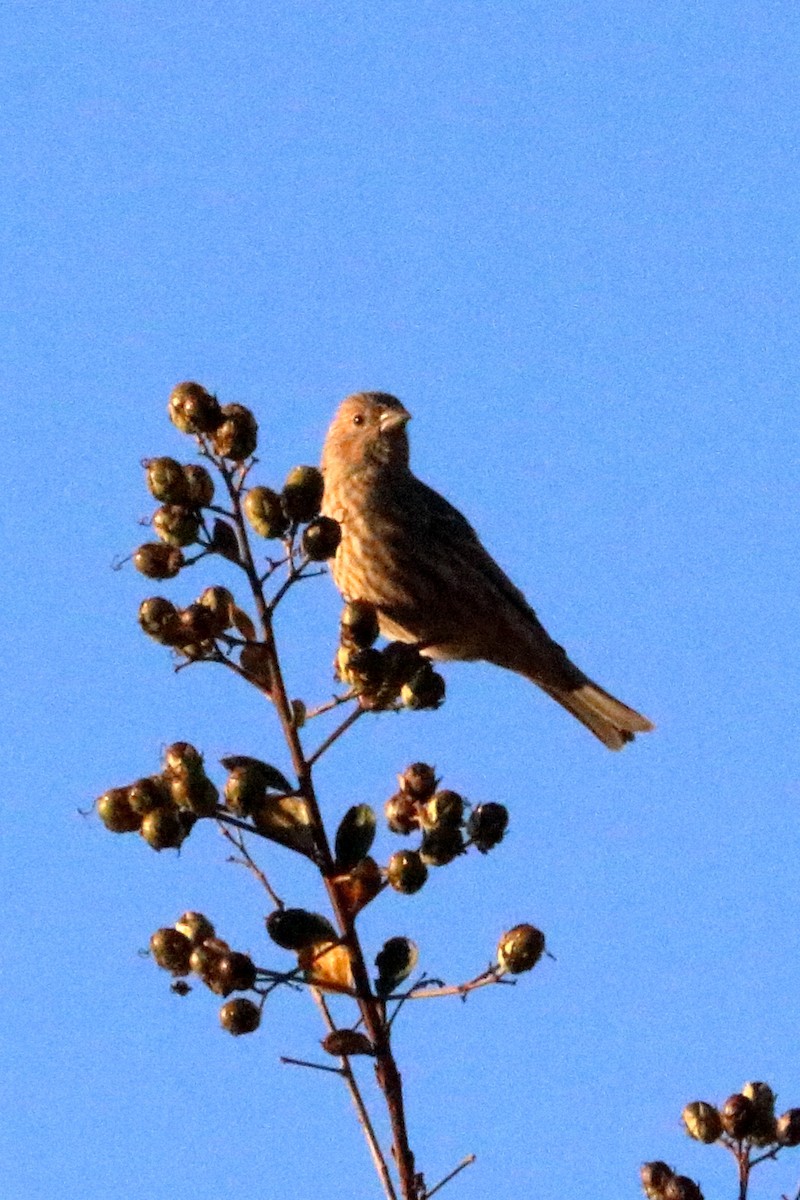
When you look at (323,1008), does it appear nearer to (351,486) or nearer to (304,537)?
(304,537)

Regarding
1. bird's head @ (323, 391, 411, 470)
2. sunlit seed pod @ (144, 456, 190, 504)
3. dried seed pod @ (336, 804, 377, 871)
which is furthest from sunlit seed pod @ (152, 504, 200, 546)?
bird's head @ (323, 391, 411, 470)

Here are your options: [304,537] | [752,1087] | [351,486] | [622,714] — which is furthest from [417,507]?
[752,1087]

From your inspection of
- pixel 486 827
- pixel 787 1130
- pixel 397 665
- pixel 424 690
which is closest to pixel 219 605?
pixel 397 665

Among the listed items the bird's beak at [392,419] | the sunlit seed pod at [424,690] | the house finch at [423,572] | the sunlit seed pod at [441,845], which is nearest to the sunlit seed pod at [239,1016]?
the sunlit seed pod at [441,845]

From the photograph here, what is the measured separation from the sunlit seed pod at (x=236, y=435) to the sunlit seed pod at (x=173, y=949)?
0.87 m

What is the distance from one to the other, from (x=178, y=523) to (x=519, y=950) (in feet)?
3.19

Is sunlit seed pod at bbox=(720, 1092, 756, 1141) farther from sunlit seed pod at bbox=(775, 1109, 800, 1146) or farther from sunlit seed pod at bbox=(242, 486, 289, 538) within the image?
sunlit seed pod at bbox=(242, 486, 289, 538)

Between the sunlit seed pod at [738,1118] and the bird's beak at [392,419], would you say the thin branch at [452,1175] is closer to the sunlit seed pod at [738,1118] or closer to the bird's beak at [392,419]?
the sunlit seed pod at [738,1118]

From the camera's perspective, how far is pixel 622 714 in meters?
8.81

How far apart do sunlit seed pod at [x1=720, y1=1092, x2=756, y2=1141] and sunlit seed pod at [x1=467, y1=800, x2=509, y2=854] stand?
2.14ft

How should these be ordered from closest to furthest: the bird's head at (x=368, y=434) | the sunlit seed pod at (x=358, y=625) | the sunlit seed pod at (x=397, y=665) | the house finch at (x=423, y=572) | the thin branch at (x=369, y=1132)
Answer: the thin branch at (x=369, y=1132)
the sunlit seed pod at (x=397, y=665)
the sunlit seed pod at (x=358, y=625)
the house finch at (x=423, y=572)
the bird's head at (x=368, y=434)

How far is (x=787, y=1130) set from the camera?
3.21 meters

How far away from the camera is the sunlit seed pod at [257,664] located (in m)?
3.31

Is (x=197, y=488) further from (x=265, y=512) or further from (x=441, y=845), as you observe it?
(x=441, y=845)
